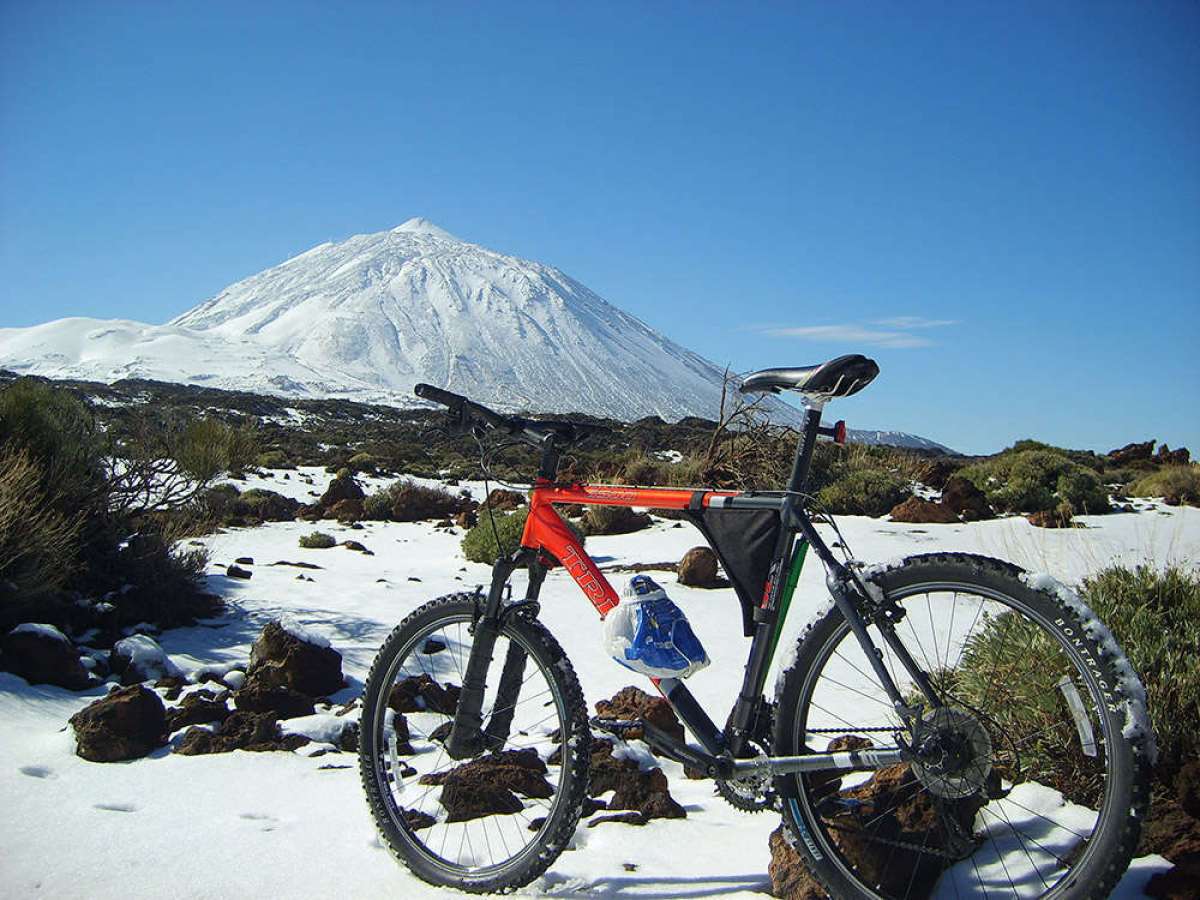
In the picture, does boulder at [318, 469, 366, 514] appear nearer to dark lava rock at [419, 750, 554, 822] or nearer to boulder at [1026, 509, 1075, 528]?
boulder at [1026, 509, 1075, 528]

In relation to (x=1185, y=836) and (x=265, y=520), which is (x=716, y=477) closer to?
(x=265, y=520)

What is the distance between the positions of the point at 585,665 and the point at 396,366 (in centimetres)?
13299

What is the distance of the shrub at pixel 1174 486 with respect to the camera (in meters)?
12.6

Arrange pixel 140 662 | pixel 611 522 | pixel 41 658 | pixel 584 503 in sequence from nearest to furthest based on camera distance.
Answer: pixel 584 503
pixel 41 658
pixel 140 662
pixel 611 522

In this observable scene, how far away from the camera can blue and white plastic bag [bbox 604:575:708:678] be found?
7.88 feet

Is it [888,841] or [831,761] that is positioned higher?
[831,761]

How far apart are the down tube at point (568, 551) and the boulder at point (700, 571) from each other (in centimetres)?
494

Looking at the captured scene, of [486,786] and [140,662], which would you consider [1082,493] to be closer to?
[486,786]

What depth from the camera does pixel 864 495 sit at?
37.9 ft

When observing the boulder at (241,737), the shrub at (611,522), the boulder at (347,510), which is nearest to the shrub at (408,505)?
the boulder at (347,510)

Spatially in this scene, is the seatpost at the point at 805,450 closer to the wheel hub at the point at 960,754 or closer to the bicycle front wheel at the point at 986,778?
the bicycle front wheel at the point at 986,778

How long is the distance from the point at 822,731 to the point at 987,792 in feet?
1.35

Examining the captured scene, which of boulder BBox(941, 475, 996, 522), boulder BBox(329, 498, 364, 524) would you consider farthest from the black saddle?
boulder BBox(329, 498, 364, 524)

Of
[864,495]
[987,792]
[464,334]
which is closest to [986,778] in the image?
[987,792]
